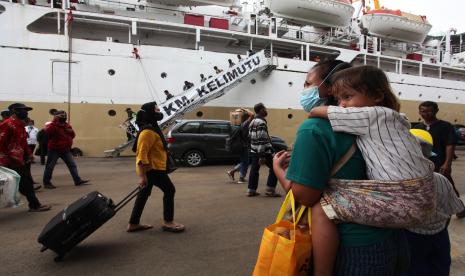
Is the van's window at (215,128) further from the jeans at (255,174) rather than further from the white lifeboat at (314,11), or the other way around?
the white lifeboat at (314,11)

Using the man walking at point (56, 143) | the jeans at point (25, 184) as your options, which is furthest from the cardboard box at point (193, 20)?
the jeans at point (25, 184)

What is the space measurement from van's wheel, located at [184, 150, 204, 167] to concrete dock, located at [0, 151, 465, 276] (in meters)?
3.65

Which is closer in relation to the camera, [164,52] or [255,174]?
[255,174]

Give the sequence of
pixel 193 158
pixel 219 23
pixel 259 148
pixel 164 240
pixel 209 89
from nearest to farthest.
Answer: pixel 164 240 < pixel 259 148 < pixel 193 158 < pixel 209 89 < pixel 219 23

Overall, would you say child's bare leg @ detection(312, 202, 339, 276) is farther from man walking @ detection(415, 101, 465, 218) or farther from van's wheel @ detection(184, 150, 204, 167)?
van's wheel @ detection(184, 150, 204, 167)

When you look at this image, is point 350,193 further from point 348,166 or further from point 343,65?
point 343,65

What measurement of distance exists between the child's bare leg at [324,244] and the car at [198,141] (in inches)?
358

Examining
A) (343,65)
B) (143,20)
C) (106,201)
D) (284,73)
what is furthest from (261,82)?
(343,65)

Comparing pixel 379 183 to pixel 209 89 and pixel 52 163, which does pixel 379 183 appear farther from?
pixel 209 89

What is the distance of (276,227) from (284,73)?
15257mm

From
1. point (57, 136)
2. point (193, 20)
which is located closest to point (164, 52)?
point (193, 20)

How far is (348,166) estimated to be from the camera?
1378 millimetres

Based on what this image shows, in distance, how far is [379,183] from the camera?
4.35 feet

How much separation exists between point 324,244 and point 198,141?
9.60 m
